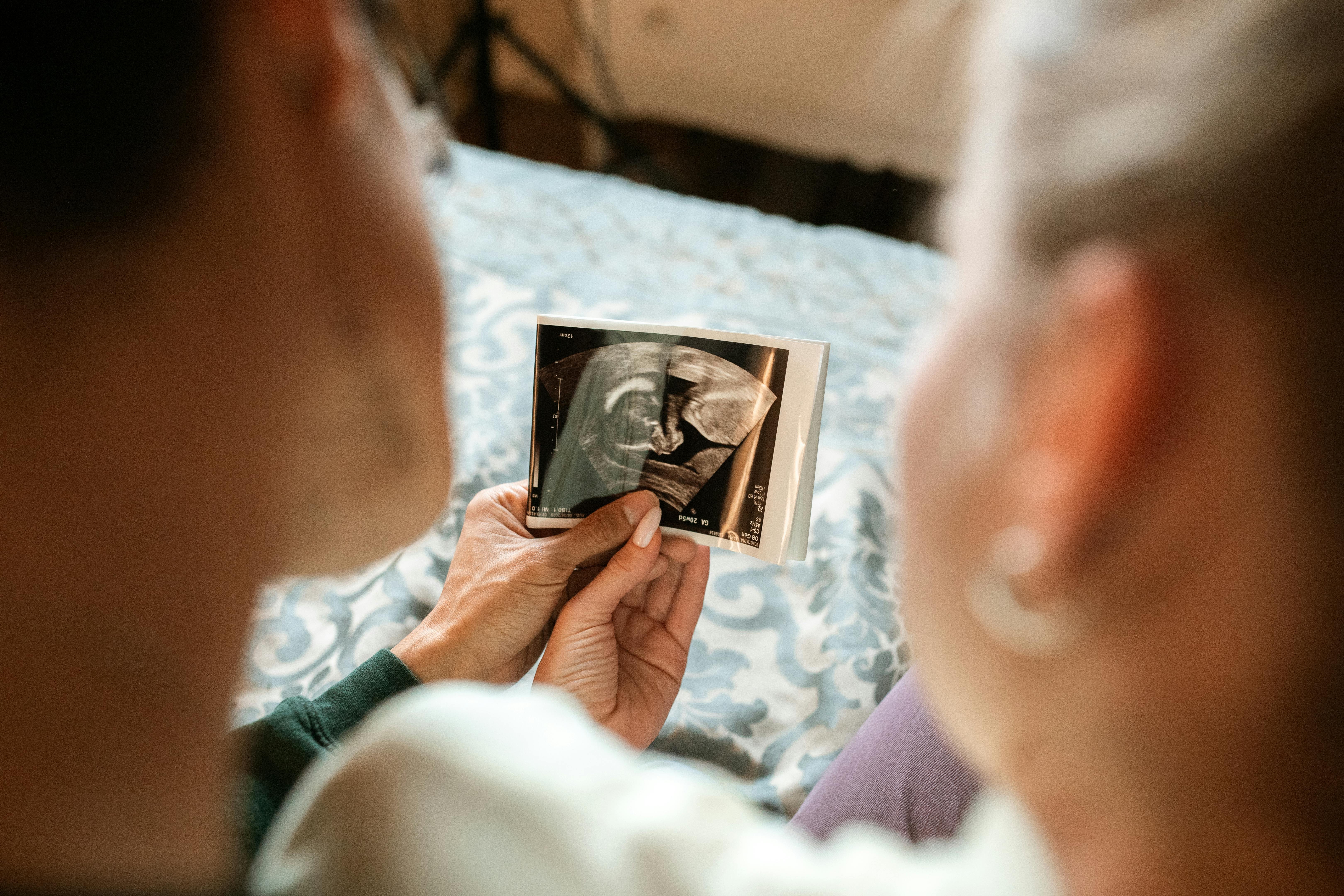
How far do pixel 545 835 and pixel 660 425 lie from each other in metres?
0.50

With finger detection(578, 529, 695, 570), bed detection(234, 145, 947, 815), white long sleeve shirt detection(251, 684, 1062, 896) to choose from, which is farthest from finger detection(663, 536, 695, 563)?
white long sleeve shirt detection(251, 684, 1062, 896)

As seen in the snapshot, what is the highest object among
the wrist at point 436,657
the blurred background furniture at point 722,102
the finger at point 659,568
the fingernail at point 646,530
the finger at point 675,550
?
the blurred background furniture at point 722,102

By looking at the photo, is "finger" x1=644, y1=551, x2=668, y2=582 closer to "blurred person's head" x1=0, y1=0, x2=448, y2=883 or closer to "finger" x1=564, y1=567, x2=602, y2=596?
"finger" x1=564, y1=567, x2=602, y2=596

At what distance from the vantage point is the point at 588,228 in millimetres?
1513

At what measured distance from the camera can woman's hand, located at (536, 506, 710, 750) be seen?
845 mm

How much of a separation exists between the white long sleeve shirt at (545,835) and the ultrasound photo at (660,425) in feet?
1.41

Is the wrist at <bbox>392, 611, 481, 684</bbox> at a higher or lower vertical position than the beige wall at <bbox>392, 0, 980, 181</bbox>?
lower

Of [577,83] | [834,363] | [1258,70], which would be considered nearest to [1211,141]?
[1258,70]

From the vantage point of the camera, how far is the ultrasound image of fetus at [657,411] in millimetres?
808

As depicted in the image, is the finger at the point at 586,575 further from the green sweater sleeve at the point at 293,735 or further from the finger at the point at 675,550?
the green sweater sleeve at the point at 293,735

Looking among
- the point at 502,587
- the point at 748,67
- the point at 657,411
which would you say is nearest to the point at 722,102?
the point at 748,67

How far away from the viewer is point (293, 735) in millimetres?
707

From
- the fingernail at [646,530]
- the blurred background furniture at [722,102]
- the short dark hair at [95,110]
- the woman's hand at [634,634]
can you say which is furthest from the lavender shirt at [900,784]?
the blurred background furniture at [722,102]

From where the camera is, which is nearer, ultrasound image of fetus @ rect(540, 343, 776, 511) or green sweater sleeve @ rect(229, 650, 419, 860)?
green sweater sleeve @ rect(229, 650, 419, 860)
